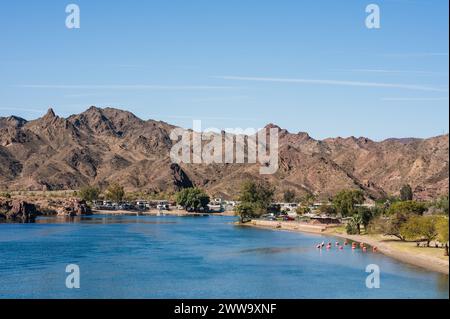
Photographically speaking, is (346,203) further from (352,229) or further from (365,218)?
(352,229)

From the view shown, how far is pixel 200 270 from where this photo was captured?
78438mm

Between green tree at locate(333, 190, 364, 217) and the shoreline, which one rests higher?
green tree at locate(333, 190, 364, 217)

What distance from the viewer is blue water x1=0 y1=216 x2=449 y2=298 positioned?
64.5 m

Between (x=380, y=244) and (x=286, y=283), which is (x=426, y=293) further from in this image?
(x=380, y=244)

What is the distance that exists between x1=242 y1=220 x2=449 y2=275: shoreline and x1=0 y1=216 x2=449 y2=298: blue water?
2288 millimetres

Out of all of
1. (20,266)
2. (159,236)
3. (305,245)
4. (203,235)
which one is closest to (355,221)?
(305,245)

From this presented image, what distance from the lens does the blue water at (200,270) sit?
64500 mm

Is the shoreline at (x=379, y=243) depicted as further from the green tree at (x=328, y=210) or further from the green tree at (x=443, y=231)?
the green tree at (x=328, y=210)

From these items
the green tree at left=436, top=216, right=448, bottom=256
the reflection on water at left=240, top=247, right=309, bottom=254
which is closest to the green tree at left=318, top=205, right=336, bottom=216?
the reflection on water at left=240, top=247, right=309, bottom=254

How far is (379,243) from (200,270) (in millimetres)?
37885

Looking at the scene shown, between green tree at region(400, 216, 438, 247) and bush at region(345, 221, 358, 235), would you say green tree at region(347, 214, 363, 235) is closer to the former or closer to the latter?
bush at region(345, 221, 358, 235)

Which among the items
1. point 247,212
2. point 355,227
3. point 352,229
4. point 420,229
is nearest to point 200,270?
point 420,229

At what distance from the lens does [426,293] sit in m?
62.4

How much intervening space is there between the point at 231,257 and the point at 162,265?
13.1 m
